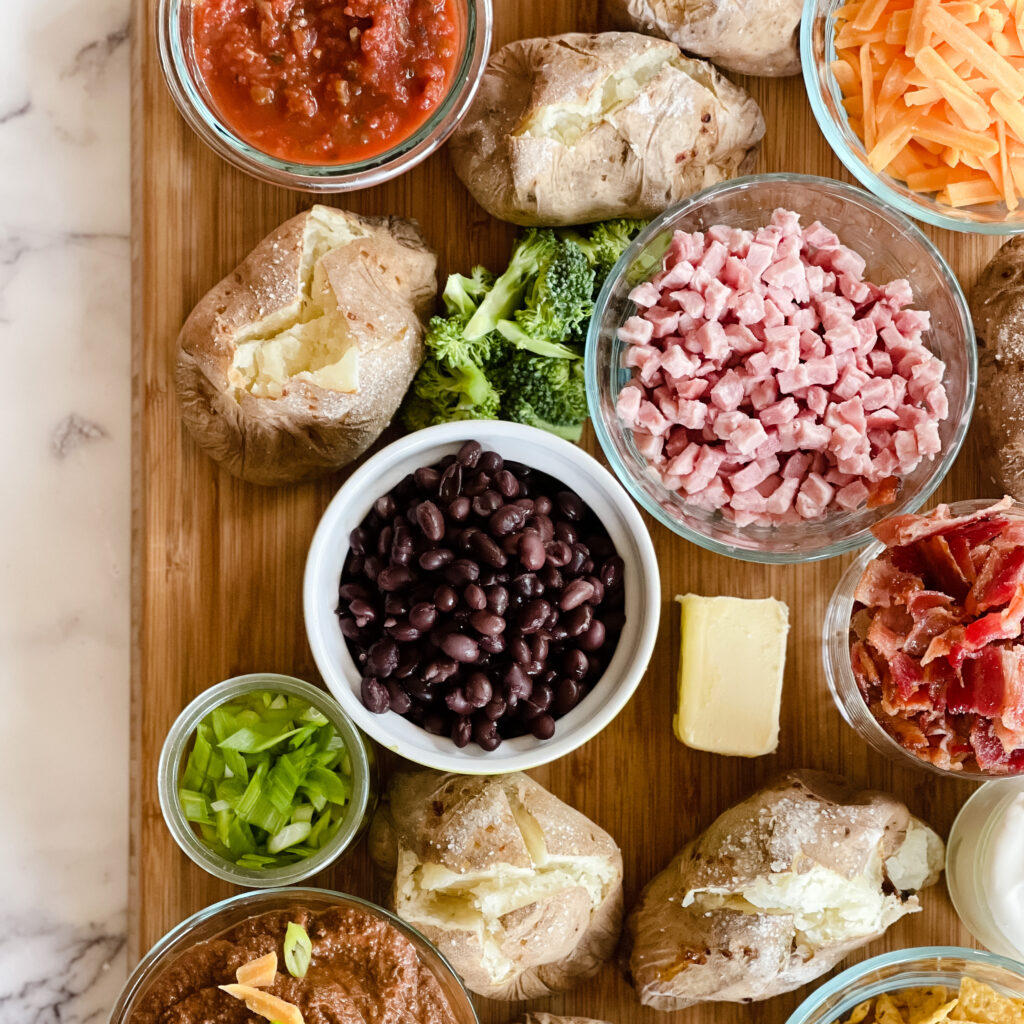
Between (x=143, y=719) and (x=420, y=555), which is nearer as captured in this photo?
(x=420, y=555)

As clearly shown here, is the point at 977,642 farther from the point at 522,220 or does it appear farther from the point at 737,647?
the point at 522,220

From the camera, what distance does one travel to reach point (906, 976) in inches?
91.7

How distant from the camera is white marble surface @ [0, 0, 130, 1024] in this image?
2682 mm

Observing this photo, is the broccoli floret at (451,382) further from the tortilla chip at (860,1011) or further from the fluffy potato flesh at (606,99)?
the tortilla chip at (860,1011)

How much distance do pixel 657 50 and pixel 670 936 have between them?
192 cm

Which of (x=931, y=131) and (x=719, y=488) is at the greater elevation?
(x=931, y=131)

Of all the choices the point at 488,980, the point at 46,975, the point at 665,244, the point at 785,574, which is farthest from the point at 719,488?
the point at 46,975

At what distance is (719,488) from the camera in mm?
2326

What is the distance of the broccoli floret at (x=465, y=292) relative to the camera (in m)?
2.38

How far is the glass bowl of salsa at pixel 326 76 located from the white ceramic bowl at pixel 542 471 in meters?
0.62

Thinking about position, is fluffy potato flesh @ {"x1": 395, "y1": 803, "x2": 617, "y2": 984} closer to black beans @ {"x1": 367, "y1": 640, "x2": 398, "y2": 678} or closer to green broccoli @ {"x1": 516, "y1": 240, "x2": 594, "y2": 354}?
black beans @ {"x1": 367, "y1": 640, "x2": 398, "y2": 678}

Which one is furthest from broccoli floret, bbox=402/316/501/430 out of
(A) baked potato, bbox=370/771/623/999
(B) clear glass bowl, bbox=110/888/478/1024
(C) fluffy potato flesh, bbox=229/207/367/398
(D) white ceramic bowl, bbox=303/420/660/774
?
(B) clear glass bowl, bbox=110/888/478/1024

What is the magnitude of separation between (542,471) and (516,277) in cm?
44

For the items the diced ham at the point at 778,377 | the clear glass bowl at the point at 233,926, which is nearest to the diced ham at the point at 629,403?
the diced ham at the point at 778,377
